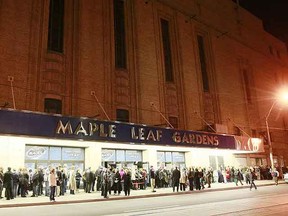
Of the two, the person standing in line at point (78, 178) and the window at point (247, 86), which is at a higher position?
the window at point (247, 86)

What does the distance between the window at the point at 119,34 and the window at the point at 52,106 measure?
7123 mm

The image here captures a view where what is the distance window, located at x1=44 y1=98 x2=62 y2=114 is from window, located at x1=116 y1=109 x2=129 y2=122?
5.33m

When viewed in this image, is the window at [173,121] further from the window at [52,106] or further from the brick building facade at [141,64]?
the window at [52,106]

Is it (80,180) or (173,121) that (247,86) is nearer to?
(173,121)

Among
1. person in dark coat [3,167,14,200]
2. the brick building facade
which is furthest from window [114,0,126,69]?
person in dark coat [3,167,14,200]

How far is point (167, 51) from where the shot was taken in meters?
33.4

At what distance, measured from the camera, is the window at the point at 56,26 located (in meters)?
24.0

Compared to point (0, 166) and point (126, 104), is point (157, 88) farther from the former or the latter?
point (0, 166)

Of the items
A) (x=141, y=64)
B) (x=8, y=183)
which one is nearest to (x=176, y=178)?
(x=8, y=183)

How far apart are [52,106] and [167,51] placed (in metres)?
15.6

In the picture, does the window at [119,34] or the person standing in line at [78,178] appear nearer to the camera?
the person standing in line at [78,178]

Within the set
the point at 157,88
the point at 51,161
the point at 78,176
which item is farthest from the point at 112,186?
the point at 157,88

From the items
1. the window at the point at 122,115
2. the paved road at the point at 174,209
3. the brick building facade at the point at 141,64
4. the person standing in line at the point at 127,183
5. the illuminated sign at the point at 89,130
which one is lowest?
the paved road at the point at 174,209

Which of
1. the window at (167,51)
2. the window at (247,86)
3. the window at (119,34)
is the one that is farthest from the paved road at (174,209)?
the window at (247,86)
